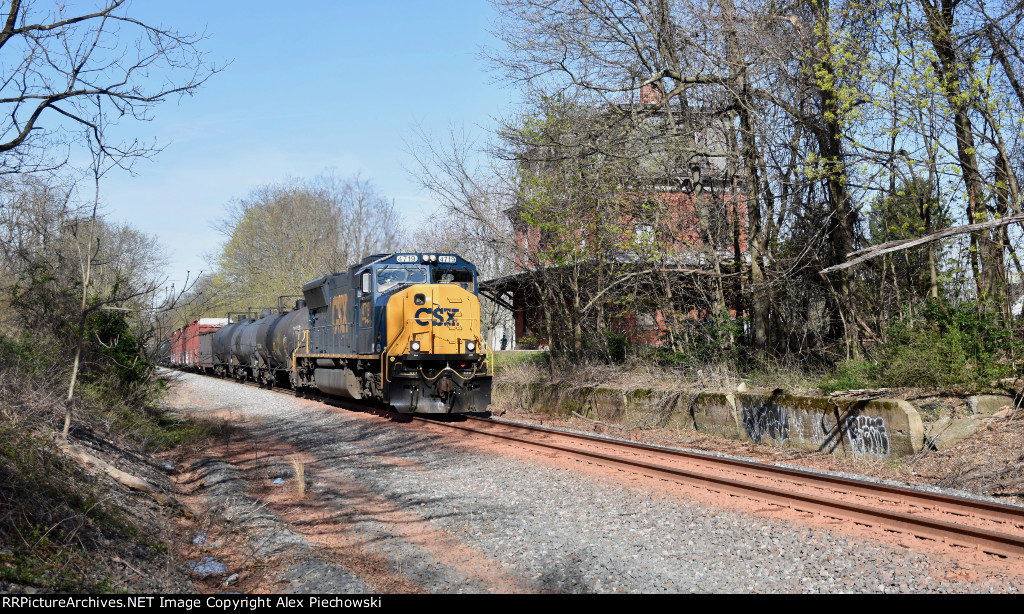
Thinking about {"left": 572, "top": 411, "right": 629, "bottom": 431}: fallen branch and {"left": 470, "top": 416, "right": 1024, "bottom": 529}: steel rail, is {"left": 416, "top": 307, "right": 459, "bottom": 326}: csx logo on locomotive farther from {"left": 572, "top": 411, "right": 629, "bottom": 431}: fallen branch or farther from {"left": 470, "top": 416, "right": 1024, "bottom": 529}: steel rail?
{"left": 470, "top": 416, "right": 1024, "bottom": 529}: steel rail

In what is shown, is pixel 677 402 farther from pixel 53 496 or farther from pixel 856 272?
pixel 53 496

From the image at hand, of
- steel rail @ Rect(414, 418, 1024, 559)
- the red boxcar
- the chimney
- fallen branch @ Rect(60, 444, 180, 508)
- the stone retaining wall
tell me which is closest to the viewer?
steel rail @ Rect(414, 418, 1024, 559)

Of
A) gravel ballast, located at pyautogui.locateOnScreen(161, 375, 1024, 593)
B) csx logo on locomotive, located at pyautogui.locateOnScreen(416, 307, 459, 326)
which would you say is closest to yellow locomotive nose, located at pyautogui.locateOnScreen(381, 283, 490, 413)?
csx logo on locomotive, located at pyautogui.locateOnScreen(416, 307, 459, 326)

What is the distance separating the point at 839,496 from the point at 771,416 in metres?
4.45

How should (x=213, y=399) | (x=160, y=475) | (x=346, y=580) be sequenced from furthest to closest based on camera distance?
1. (x=213, y=399)
2. (x=160, y=475)
3. (x=346, y=580)

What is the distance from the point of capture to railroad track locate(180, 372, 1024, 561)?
6.20 m

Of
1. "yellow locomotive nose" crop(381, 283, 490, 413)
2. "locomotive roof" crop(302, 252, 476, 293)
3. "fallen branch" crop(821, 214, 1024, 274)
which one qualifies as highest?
"locomotive roof" crop(302, 252, 476, 293)

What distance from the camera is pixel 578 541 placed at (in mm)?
6414

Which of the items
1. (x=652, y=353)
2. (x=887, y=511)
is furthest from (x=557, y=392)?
(x=887, y=511)

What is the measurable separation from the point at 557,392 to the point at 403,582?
1253 centimetres

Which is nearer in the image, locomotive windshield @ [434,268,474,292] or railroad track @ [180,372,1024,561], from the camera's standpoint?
railroad track @ [180,372,1024,561]

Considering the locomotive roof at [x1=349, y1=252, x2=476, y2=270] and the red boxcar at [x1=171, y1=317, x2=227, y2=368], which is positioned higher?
the locomotive roof at [x1=349, y1=252, x2=476, y2=270]

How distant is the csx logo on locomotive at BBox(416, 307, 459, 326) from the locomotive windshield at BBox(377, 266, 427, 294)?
112 centimetres

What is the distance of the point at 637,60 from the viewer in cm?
1688
